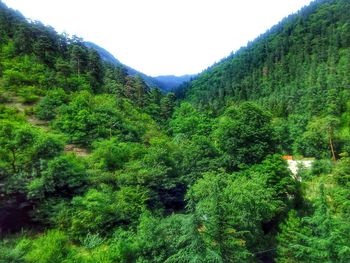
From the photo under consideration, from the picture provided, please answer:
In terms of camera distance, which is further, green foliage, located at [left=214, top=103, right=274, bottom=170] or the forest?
green foliage, located at [left=214, top=103, right=274, bottom=170]

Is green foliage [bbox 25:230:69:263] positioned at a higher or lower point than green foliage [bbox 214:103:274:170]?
lower

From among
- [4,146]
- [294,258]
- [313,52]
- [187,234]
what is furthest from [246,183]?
[313,52]

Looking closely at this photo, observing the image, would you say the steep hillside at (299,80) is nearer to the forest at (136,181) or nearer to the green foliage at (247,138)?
the forest at (136,181)

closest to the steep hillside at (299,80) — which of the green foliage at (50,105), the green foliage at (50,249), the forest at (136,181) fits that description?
the forest at (136,181)

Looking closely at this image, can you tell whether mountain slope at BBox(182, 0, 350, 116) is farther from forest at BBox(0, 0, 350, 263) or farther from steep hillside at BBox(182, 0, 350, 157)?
forest at BBox(0, 0, 350, 263)

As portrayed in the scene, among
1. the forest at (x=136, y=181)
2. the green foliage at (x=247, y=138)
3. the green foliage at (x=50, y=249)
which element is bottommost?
the green foliage at (x=50, y=249)

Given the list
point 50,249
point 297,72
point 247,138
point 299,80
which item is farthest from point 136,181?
point 297,72

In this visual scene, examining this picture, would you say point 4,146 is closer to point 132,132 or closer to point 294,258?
point 132,132

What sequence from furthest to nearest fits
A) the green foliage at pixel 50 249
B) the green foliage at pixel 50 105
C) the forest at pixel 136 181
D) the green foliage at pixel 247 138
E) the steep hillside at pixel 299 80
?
the steep hillside at pixel 299 80
the green foliage at pixel 50 105
the green foliage at pixel 247 138
the forest at pixel 136 181
the green foliage at pixel 50 249

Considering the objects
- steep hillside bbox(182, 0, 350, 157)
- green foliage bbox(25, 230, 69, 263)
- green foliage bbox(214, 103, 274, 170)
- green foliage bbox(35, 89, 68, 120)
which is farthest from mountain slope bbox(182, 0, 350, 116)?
green foliage bbox(25, 230, 69, 263)
